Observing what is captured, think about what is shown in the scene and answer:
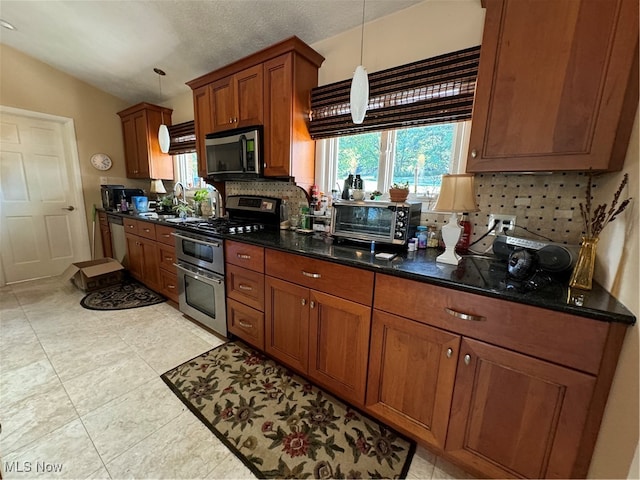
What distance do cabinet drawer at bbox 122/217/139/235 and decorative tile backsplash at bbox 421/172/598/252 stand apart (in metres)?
3.36

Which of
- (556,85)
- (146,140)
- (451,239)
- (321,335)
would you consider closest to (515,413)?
(451,239)

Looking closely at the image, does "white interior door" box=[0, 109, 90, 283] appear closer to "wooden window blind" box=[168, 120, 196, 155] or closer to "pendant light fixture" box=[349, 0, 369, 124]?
"wooden window blind" box=[168, 120, 196, 155]

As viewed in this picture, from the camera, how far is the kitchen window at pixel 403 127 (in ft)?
4.87

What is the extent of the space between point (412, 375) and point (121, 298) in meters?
3.15

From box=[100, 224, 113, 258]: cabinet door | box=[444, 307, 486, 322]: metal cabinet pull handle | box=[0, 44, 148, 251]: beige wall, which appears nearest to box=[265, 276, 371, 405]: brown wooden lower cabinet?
box=[444, 307, 486, 322]: metal cabinet pull handle

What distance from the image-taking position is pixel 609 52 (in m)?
0.91

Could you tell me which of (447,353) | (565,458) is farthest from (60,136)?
(565,458)

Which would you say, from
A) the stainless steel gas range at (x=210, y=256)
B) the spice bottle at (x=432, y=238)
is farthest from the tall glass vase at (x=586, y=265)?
the stainless steel gas range at (x=210, y=256)

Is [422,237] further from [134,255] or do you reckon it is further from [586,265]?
[134,255]

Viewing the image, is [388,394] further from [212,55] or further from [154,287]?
[212,55]

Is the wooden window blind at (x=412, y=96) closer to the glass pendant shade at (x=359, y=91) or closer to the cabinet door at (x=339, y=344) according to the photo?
the glass pendant shade at (x=359, y=91)

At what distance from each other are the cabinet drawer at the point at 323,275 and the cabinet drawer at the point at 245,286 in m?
0.16

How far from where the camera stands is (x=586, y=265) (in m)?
0.98

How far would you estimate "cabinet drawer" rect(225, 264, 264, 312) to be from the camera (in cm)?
178
